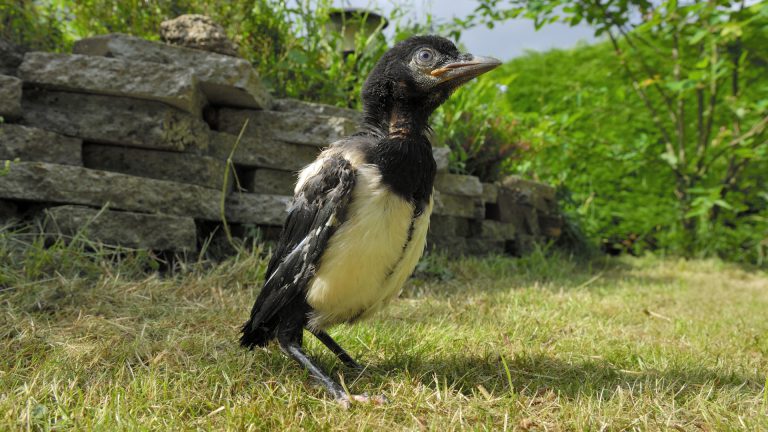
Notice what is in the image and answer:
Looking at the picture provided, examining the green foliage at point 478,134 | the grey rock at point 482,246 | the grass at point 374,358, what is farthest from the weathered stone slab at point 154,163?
the grey rock at point 482,246

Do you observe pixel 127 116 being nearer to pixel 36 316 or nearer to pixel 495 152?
pixel 36 316

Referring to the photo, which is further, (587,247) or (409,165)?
(587,247)

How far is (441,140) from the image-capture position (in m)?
4.82

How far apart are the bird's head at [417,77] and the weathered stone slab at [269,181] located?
1.77 metres

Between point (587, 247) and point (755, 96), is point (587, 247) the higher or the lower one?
the lower one

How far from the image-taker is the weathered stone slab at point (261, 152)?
142 inches

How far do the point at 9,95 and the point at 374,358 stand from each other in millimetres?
2368

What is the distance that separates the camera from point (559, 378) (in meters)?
1.93

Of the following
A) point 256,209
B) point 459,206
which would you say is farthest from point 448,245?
point 256,209

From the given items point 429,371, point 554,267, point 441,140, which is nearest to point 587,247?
point 554,267

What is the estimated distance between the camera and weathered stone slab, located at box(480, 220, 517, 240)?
5043 millimetres

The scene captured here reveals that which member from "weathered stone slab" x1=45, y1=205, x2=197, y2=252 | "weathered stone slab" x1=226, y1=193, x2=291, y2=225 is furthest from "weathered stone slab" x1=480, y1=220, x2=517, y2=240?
"weathered stone slab" x1=45, y1=205, x2=197, y2=252

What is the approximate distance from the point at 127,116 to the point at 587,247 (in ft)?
15.2

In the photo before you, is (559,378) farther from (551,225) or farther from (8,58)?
(551,225)
